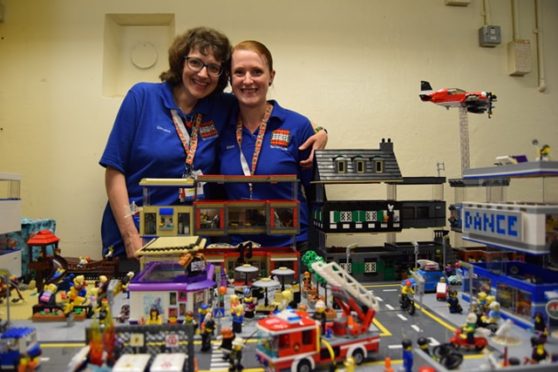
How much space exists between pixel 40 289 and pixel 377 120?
386 centimetres

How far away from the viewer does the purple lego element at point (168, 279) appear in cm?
253

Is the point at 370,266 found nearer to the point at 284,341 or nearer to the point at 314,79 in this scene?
the point at 284,341

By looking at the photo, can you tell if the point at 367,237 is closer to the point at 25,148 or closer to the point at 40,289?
the point at 40,289

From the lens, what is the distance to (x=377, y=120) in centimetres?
510

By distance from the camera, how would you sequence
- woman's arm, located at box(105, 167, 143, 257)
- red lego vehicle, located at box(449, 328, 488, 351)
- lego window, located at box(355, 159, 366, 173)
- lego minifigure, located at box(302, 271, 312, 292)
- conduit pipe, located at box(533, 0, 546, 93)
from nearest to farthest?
red lego vehicle, located at box(449, 328, 488, 351) < lego minifigure, located at box(302, 271, 312, 292) < woman's arm, located at box(105, 167, 143, 257) < lego window, located at box(355, 159, 366, 173) < conduit pipe, located at box(533, 0, 546, 93)

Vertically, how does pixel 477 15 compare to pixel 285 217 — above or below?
above

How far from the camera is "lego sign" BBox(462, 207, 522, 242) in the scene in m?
2.56

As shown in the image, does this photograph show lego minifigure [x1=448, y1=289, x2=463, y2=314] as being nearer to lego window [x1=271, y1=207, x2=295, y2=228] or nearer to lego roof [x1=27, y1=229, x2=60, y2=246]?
lego window [x1=271, y1=207, x2=295, y2=228]

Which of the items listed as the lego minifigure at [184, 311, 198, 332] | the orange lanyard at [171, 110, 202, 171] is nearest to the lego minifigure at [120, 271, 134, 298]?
the lego minifigure at [184, 311, 198, 332]

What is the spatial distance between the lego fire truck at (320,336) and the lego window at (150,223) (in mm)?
1628

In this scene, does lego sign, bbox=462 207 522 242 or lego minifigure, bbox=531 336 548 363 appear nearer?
lego minifigure, bbox=531 336 548 363

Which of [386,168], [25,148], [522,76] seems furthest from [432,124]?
[25,148]

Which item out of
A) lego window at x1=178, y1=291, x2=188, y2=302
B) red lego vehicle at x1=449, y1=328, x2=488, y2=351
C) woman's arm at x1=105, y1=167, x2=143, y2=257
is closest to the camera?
red lego vehicle at x1=449, y1=328, x2=488, y2=351

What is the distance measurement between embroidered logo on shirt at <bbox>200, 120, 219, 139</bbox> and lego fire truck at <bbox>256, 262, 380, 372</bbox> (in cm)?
215
